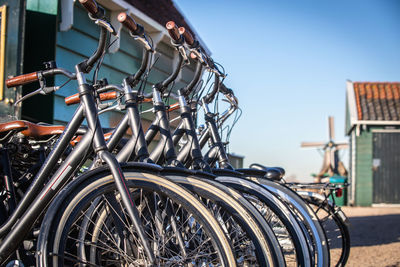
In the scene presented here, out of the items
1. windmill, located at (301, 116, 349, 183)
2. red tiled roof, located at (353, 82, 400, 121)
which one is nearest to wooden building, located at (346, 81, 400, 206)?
red tiled roof, located at (353, 82, 400, 121)

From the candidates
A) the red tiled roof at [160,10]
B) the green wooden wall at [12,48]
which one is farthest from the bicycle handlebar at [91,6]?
the red tiled roof at [160,10]

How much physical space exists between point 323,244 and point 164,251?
146 centimetres

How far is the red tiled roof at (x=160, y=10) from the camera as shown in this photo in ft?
20.6

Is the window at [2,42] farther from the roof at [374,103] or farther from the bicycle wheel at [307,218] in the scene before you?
the roof at [374,103]

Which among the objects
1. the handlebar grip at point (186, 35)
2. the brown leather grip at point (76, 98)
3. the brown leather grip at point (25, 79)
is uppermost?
the handlebar grip at point (186, 35)

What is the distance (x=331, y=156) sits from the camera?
23.4m

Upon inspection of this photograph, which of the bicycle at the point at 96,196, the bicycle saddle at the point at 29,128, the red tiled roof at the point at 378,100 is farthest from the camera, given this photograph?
the red tiled roof at the point at 378,100

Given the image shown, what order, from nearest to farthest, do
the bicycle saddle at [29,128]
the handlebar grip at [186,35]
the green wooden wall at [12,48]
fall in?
the handlebar grip at [186,35] → the bicycle saddle at [29,128] → the green wooden wall at [12,48]

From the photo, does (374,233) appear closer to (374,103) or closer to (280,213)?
(280,213)

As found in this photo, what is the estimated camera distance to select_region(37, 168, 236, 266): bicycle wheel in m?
1.98

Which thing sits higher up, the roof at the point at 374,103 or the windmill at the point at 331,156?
the roof at the point at 374,103

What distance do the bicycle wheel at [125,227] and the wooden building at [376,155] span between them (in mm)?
15623

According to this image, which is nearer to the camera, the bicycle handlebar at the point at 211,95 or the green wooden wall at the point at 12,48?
the bicycle handlebar at the point at 211,95

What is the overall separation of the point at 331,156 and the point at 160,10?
17.9 meters
